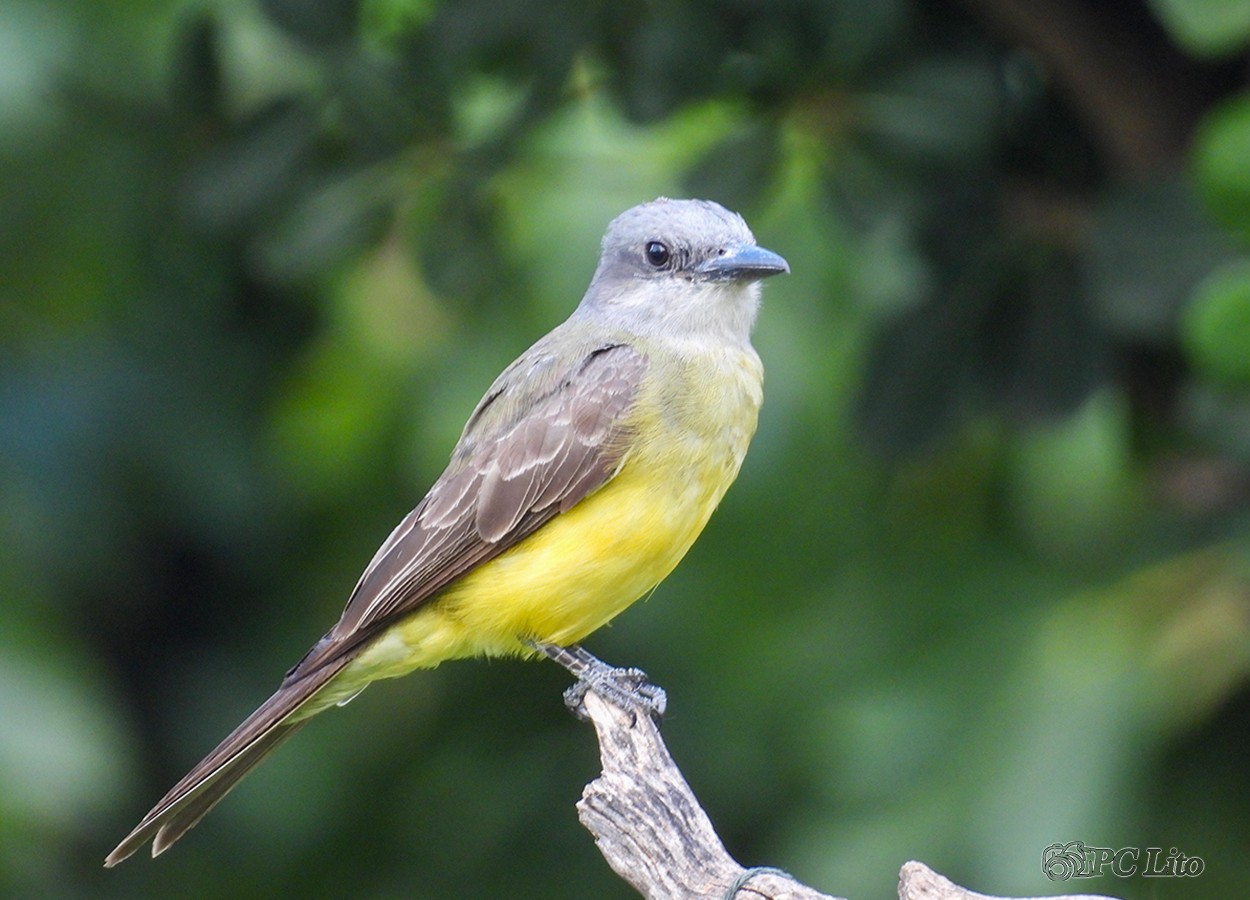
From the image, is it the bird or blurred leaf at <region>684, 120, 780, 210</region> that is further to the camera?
blurred leaf at <region>684, 120, 780, 210</region>

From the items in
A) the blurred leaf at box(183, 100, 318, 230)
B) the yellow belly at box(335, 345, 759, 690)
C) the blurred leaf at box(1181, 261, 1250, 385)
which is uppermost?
the blurred leaf at box(183, 100, 318, 230)

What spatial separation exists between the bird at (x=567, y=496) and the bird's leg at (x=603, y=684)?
0.01 m

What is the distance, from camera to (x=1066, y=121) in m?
5.55

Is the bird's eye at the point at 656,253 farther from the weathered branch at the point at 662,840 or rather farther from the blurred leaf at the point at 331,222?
the weathered branch at the point at 662,840

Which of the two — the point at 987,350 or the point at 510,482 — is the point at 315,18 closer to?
the point at 510,482

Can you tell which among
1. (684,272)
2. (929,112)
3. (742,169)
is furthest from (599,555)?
(929,112)

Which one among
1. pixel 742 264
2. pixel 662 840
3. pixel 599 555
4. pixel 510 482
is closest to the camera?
pixel 662 840

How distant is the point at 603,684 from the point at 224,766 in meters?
1.01

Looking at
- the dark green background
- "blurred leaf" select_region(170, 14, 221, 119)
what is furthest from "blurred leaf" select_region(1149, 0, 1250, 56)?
"blurred leaf" select_region(170, 14, 221, 119)

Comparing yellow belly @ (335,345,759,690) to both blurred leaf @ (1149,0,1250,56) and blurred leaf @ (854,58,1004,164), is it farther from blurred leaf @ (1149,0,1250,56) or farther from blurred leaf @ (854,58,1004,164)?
blurred leaf @ (1149,0,1250,56)

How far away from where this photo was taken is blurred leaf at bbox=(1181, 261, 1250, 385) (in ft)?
13.9

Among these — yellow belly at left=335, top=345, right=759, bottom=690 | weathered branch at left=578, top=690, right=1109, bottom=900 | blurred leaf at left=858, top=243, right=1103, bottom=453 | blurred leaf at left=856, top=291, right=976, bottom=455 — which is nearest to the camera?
weathered branch at left=578, top=690, right=1109, bottom=900

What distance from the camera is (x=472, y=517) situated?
4.69 metres

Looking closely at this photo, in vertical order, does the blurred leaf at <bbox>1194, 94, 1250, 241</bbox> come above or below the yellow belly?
above
